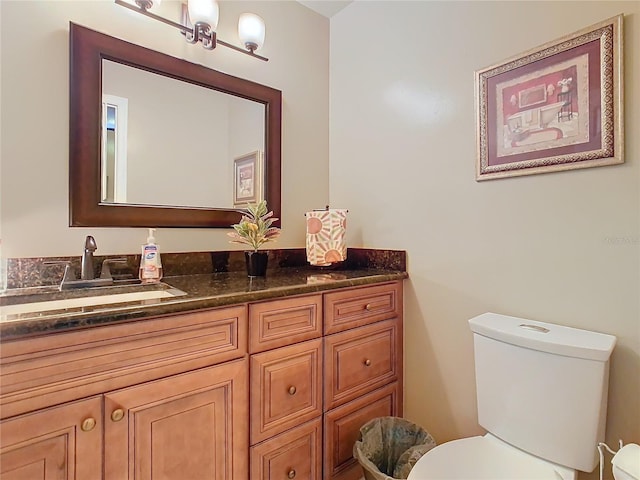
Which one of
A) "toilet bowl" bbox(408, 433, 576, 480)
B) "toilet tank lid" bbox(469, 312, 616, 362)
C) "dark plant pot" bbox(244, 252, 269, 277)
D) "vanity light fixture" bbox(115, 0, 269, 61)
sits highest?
"vanity light fixture" bbox(115, 0, 269, 61)

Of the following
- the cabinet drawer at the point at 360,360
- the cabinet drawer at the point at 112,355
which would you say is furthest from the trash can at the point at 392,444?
the cabinet drawer at the point at 112,355

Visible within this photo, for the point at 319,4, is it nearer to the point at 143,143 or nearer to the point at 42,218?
the point at 143,143

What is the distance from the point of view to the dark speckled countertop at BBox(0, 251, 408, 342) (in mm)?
782

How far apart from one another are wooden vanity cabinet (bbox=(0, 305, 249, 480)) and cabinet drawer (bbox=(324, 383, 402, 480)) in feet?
1.32

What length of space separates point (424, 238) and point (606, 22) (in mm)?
995

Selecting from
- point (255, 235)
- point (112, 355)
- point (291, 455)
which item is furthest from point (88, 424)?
point (255, 235)

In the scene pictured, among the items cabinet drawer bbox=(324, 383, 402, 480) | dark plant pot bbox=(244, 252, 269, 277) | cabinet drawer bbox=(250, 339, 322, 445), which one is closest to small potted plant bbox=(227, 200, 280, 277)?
dark plant pot bbox=(244, 252, 269, 277)

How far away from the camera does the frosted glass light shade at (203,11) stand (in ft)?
4.79

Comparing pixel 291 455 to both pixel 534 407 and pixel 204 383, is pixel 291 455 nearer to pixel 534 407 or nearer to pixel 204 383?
pixel 204 383

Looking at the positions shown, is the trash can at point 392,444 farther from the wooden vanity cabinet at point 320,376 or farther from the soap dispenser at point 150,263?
the soap dispenser at point 150,263

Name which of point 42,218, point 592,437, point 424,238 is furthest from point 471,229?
point 42,218

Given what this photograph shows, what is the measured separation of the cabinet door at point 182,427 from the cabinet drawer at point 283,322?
103 mm

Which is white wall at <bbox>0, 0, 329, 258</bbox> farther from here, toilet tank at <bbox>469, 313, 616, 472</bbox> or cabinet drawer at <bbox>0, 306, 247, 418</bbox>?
toilet tank at <bbox>469, 313, 616, 472</bbox>

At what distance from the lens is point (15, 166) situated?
118 centimetres
